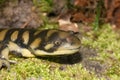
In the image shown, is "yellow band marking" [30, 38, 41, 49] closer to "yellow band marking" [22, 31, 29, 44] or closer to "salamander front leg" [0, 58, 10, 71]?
"yellow band marking" [22, 31, 29, 44]

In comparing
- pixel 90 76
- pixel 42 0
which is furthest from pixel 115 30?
pixel 90 76

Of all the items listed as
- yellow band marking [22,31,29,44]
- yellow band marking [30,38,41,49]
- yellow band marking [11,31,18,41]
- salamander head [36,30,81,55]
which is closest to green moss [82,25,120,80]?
salamander head [36,30,81,55]

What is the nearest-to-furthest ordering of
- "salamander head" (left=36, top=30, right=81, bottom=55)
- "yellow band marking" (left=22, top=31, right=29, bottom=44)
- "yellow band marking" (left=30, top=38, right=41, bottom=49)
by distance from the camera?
1. "salamander head" (left=36, top=30, right=81, bottom=55)
2. "yellow band marking" (left=30, top=38, right=41, bottom=49)
3. "yellow band marking" (left=22, top=31, right=29, bottom=44)

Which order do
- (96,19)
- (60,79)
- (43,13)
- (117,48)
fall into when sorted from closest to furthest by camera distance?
1. (60,79)
2. (117,48)
3. (96,19)
4. (43,13)

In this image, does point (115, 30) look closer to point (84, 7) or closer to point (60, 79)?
point (84, 7)

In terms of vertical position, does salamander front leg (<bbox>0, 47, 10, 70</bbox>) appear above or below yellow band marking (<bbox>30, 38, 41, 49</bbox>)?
below

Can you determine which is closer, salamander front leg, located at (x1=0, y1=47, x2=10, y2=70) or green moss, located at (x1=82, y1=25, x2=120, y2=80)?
salamander front leg, located at (x1=0, y1=47, x2=10, y2=70)

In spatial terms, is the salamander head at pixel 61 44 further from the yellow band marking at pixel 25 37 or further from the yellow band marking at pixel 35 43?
the yellow band marking at pixel 25 37

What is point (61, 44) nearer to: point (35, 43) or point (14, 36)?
point (35, 43)
